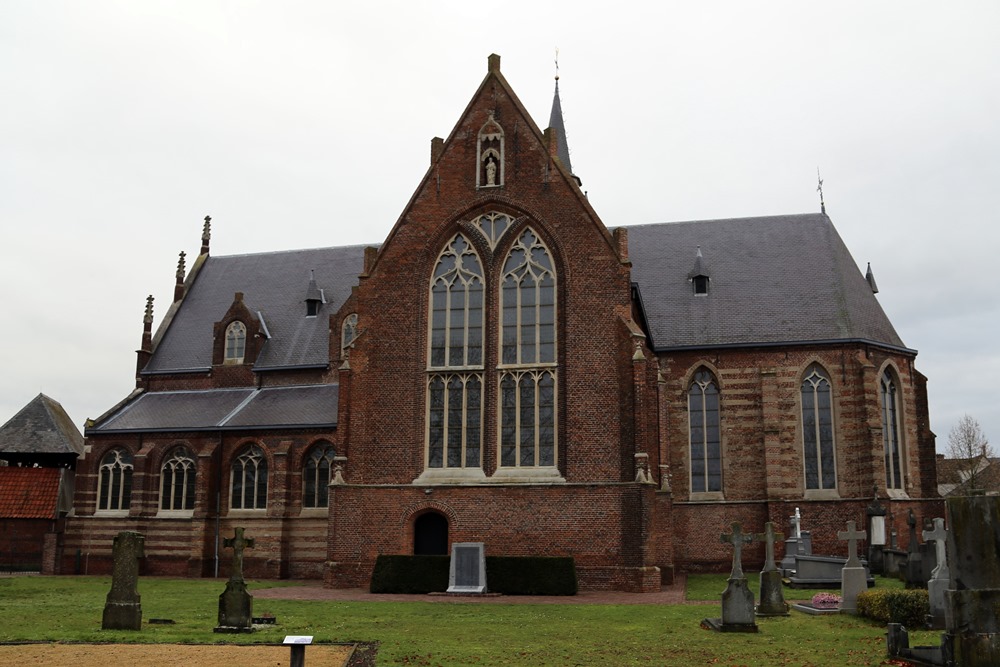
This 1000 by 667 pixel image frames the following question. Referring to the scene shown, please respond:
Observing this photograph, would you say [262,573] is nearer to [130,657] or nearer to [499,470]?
[499,470]

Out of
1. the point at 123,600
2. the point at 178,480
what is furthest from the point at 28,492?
the point at 123,600

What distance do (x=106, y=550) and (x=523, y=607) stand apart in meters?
21.6

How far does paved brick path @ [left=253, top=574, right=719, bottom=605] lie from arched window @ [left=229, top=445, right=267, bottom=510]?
8.30 metres

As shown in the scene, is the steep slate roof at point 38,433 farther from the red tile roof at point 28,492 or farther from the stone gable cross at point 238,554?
the stone gable cross at point 238,554

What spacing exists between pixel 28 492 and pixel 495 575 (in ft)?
79.2

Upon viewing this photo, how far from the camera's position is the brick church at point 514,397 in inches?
1070

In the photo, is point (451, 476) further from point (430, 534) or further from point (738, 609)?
point (738, 609)

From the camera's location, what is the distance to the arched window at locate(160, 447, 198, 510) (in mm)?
35719

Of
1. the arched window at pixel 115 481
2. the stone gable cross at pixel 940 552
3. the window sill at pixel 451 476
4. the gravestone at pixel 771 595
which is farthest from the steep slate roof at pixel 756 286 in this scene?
the arched window at pixel 115 481

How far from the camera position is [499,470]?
2747 cm

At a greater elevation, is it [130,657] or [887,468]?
[887,468]

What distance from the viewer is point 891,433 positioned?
3328cm

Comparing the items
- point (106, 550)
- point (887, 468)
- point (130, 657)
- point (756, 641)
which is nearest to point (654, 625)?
point (756, 641)

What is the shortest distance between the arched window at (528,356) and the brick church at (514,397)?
0.07 metres
